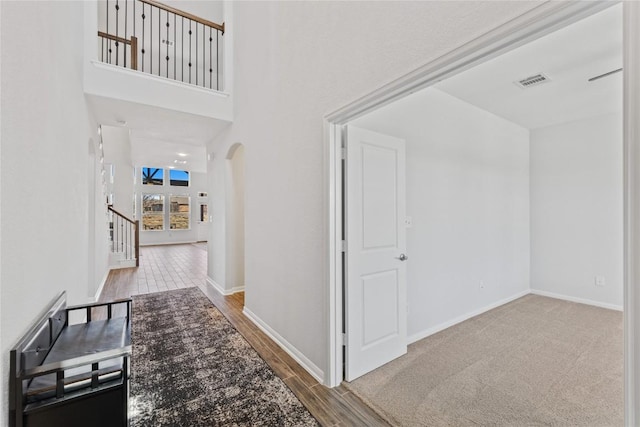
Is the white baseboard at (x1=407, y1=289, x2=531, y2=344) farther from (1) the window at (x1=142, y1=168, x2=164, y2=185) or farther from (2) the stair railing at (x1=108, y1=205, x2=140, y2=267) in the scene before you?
(1) the window at (x1=142, y1=168, x2=164, y2=185)

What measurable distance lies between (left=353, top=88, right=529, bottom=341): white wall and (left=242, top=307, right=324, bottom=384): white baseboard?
1.14 meters

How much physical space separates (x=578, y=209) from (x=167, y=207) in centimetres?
1295

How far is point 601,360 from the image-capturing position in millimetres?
2539

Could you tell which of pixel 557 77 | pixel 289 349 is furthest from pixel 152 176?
pixel 557 77

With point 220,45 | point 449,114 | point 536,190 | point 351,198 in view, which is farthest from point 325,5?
point 220,45

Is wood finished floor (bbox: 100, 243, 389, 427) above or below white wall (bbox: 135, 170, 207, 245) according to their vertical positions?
below

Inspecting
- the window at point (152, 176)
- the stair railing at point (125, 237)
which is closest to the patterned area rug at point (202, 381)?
the stair railing at point (125, 237)

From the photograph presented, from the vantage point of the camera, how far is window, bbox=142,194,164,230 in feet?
37.6

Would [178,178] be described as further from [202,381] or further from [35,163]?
[35,163]

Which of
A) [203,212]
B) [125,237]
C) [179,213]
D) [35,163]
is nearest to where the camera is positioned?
[35,163]

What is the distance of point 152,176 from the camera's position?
11695 mm

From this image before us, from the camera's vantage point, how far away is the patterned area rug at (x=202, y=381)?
6.05 ft

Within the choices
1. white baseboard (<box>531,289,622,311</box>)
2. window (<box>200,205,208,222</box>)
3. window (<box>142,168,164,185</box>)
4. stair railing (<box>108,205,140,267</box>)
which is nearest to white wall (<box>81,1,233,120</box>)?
stair railing (<box>108,205,140,267</box>)

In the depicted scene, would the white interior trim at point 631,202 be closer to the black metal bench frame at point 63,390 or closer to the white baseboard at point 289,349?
the white baseboard at point 289,349
